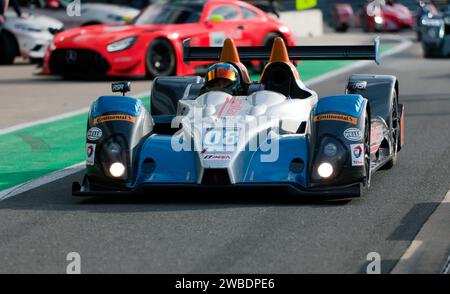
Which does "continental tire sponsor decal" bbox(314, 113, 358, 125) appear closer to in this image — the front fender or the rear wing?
the front fender

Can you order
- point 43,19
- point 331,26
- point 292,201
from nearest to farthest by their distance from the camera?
point 292,201 < point 43,19 < point 331,26

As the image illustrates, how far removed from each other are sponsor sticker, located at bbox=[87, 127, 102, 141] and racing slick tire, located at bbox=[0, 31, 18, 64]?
52.3 ft

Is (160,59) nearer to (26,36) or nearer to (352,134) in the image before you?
(26,36)

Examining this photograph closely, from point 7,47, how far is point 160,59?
492 cm

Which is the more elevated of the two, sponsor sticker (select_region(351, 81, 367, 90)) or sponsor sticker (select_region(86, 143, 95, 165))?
sponsor sticker (select_region(351, 81, 367, 90))

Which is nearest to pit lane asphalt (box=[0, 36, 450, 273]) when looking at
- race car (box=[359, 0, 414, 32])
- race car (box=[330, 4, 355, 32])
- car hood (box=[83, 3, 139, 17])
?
car hood (box=[83, 3, 139, 17])

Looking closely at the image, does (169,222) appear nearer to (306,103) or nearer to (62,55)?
(306,103)

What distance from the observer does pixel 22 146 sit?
44.6ft

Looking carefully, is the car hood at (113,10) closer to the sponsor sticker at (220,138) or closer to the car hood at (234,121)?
the car hood at (234,121)

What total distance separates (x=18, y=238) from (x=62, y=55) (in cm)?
1361

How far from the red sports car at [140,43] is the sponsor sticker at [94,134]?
38.3 feet

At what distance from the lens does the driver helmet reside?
35.4 ft
